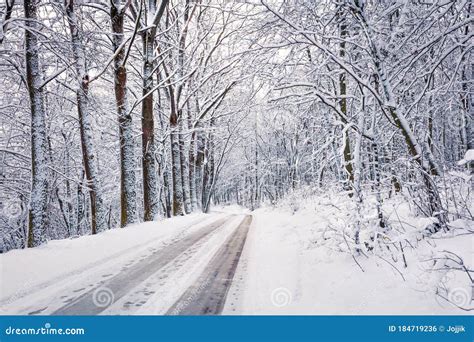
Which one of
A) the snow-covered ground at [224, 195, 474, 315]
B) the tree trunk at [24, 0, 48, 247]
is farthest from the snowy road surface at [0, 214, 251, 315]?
the tree trunk at [24, 0, 48, 247]

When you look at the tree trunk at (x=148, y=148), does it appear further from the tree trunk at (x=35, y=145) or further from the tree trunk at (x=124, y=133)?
the tree trunk at (x=35, y=145)

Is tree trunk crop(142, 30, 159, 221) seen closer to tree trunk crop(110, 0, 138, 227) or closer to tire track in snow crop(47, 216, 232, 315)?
tree trunk crop(110, 0, 138, 227)

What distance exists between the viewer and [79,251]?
5.79 metres

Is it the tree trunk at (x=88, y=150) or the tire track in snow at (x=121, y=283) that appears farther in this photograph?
the tree trunk at (x=88, y=150)

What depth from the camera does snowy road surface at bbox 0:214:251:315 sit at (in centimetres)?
313

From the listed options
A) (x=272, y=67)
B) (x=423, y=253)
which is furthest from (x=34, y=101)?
(x=423, y=253)

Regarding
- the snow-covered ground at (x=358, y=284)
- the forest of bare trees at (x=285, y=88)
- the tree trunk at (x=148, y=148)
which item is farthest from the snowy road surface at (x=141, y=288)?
the tree trunk at (x=148, y=148)

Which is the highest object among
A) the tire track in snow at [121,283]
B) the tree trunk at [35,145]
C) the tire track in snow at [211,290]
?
the tree trunk at [35,145]

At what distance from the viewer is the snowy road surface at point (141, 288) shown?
3.13 meters

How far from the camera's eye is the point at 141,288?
3.76 metres

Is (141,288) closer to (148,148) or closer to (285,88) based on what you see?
(285,88)

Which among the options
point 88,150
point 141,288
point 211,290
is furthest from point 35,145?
point 211,290

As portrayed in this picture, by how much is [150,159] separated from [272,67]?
26.1ft
